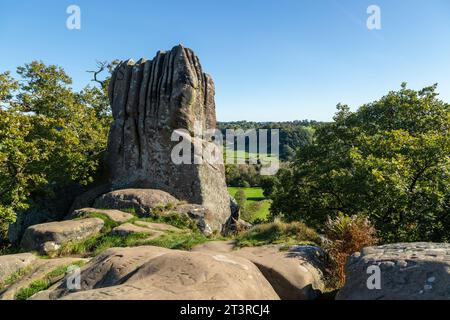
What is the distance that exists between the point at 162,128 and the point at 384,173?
13.8 meters

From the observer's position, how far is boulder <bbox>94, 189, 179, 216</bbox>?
59.6 ft

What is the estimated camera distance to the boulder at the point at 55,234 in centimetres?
1383

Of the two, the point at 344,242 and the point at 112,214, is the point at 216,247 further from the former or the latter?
the point at 112,214

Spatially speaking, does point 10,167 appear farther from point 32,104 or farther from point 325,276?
point 325,276

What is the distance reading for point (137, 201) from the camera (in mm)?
18344

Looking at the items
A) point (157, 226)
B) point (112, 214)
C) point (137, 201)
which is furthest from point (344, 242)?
point (137, 201)

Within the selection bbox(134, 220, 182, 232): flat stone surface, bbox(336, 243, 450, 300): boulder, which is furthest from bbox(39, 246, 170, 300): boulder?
bbox(134, 220, 182, 232): flat stone surface

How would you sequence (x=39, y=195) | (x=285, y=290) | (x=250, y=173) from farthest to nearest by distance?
(x=250, y=173), (x=39, y=195), (x=285, y=290)

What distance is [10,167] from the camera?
17.9 m

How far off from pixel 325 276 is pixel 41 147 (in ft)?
58.6

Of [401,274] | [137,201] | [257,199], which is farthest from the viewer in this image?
[257,199]

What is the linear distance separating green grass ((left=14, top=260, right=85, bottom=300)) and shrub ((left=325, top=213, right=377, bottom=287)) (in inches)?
343

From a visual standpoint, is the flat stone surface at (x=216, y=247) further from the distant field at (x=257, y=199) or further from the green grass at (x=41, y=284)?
the distant field at (x=257, y=199)
